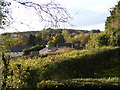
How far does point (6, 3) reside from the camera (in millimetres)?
3814

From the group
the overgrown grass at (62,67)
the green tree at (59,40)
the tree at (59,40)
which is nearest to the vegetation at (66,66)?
the overgrown grass at (62,67)

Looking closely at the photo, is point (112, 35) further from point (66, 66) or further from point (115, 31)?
point (66, 66)

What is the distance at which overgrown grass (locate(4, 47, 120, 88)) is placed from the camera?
18.7 feet

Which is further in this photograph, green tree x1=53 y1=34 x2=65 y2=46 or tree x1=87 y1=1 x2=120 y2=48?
green tree x1=53 y1=34 x2=65 y2=46

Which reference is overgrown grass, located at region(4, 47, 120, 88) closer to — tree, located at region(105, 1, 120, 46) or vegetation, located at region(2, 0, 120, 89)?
vegetation, located at region(2, 0, 120, 89)

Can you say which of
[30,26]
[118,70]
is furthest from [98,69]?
[30,26]

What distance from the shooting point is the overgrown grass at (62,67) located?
5688 millimetres

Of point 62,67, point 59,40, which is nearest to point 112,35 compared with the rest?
point 59,40

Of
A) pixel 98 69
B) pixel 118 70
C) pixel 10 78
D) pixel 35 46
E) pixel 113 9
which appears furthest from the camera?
pixel 35 46

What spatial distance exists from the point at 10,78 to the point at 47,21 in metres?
2.44

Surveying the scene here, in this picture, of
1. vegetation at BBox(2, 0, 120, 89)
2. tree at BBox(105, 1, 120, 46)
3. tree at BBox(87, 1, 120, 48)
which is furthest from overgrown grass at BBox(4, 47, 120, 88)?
tree at BBox(87, 1, 120, 48)

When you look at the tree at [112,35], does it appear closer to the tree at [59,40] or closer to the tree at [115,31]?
the tree at [115,31]

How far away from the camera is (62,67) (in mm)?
10781

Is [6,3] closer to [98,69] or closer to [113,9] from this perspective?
[98,69]
